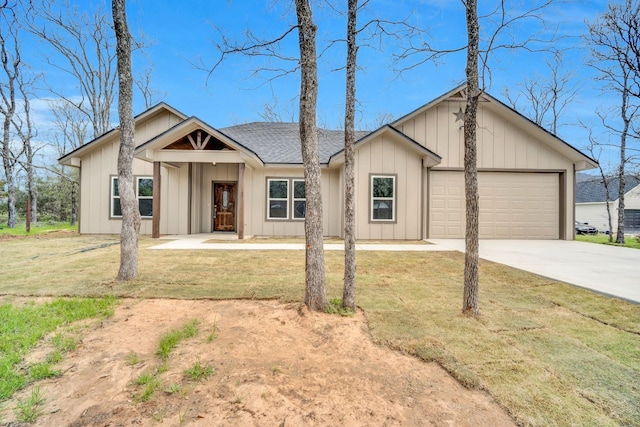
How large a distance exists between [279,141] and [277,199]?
10.9 ft

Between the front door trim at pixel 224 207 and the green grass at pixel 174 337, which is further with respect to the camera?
the front door trim at pixel 224 207

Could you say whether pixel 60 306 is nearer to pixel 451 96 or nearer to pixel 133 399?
pixel 133 399

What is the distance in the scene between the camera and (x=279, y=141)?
1402 centimetres

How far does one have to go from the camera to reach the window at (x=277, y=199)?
1209 cm

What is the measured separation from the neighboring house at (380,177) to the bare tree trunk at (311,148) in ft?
21.2

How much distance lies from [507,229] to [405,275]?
779 cm

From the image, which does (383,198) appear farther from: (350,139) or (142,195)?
(142,195)

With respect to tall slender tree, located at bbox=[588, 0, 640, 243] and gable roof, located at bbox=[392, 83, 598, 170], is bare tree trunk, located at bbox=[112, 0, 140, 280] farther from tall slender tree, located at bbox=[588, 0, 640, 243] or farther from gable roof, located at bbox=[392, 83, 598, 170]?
tall slender tree, located at bbox=[588, 0, 640, 243]

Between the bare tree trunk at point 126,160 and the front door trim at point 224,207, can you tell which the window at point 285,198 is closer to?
the front door trim at point 224,207

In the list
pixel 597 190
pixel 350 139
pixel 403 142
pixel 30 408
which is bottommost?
pixel 30 408

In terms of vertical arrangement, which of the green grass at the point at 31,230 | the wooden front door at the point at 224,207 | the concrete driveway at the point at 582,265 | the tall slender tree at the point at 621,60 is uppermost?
the tall slender tree at the point at 621,60

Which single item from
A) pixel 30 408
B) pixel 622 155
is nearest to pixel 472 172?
pixel 30 408

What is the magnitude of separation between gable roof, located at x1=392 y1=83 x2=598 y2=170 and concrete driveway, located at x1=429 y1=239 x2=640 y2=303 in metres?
3.97


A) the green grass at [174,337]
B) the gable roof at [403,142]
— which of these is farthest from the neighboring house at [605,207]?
the green grass at [174,337]
